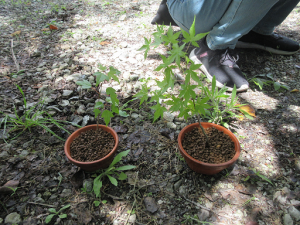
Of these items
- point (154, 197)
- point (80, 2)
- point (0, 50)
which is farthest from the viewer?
point (80, 2)

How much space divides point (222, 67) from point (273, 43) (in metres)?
0.94

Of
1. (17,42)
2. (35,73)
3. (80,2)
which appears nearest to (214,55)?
(35,73)

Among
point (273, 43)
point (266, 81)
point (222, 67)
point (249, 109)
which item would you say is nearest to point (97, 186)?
point (249, 109)

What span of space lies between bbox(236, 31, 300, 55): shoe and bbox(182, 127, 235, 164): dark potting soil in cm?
166

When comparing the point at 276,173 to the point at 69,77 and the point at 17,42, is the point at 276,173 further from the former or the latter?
the point at 17,42

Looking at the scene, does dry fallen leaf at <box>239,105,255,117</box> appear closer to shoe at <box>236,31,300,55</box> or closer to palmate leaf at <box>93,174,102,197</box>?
shoe at <box>236,31,300,55</box>

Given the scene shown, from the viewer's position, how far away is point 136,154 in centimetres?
139

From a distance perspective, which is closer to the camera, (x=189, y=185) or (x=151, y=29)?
(x=189, y=185)

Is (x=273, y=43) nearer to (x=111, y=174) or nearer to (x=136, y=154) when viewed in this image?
(x=136, y=154)

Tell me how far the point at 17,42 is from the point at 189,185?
107 inches

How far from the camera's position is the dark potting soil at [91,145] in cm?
120

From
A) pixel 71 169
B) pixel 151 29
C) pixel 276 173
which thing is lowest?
pixel 71 169

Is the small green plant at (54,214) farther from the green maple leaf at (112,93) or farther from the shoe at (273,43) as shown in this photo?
the shoe at (273,43)

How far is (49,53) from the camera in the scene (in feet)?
7.65
